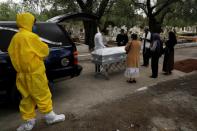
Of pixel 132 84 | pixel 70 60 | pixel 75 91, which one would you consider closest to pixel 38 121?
pixel 70 60

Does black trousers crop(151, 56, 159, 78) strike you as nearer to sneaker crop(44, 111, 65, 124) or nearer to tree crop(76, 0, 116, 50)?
sneaker crop(44, 111, 65, 124)

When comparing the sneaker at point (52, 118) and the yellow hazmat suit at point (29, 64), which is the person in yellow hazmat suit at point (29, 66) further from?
the sneaker at point (52, 118)

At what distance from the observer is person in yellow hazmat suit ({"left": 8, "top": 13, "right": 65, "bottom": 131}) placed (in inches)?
165

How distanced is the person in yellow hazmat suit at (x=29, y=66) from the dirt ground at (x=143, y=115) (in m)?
0.53

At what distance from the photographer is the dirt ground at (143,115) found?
189 inches

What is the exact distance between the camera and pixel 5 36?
18.0 feet

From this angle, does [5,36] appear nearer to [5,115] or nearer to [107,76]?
[5,115]

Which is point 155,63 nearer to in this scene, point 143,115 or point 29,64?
point 143,115

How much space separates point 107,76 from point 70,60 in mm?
2673

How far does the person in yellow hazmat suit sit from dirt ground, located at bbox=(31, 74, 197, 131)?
1.72 feet

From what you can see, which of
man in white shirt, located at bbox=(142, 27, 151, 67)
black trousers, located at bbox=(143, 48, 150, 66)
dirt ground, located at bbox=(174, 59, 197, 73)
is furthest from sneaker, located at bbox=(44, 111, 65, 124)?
dirt ground, located at bbox=(174, 59, 197, 73)

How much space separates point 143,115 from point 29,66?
8.47 feet

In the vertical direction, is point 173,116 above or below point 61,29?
below

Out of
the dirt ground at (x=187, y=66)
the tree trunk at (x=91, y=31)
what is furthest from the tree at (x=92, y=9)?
the dirt ground at (x=187, y=66)
